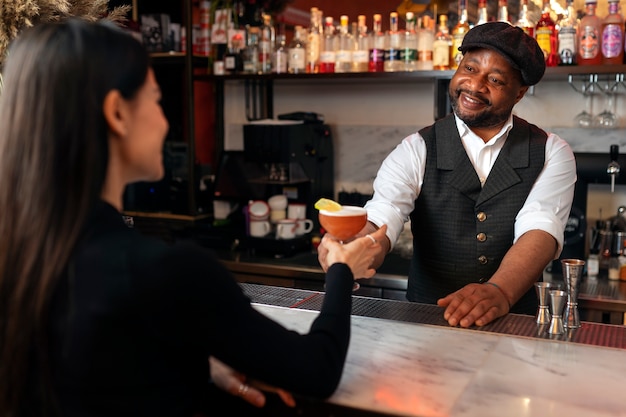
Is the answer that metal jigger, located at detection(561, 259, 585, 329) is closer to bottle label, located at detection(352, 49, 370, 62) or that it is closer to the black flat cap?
the black flat cap

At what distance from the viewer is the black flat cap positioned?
2.34 meters

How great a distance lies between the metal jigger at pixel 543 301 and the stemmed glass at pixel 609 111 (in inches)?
76.9

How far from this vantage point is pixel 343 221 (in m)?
1.73

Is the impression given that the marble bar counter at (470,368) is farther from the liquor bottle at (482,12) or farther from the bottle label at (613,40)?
the liquor bottle at (482,12)

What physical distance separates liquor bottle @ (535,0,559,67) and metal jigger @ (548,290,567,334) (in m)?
1.86

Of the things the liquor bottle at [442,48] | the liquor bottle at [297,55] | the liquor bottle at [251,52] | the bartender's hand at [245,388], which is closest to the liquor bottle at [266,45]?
the liquor bottle at [251,52]

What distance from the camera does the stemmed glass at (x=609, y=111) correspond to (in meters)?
3.50

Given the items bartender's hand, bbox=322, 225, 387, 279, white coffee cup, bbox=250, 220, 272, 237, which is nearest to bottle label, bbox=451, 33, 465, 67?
white coffee cup, bbox=250, 220, 272, 237

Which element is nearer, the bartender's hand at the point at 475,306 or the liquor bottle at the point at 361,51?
the bartender's hand at the point at 475,306

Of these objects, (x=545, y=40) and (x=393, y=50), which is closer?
(x=545, y=40)

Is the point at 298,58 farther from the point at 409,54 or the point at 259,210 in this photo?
the point at 259,210

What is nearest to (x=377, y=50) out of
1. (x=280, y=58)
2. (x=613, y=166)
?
(x=280, y=58)

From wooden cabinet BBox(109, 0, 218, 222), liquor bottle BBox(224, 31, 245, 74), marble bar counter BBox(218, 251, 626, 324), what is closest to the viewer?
marble bar counter BBox(218, 251, 626, 324)

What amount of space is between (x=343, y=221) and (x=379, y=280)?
178 cm
